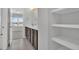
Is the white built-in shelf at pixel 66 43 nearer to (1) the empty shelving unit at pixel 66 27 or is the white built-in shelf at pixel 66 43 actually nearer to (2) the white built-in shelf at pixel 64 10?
(1) the empty shelving unit at pixel 66 27

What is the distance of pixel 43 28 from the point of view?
1.49 metres

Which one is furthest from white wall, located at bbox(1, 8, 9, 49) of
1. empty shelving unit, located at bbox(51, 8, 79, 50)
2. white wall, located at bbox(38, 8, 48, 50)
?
empty shelving unit, located at bbox(51, 8, 79, 50)

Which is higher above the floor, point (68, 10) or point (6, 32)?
point (68, 10)

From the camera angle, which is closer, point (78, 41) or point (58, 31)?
point (78, 41)

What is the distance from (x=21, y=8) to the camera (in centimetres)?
150

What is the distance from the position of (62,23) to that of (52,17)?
0.16 metres

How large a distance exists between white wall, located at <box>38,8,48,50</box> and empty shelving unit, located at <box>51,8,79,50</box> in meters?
0.10

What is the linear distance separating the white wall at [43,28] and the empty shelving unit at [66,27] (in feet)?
0.32

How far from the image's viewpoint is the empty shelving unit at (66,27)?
1.34 m

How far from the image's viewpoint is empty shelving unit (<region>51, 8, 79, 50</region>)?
134 cm

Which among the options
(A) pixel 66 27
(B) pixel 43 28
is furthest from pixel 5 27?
(A) pixel 66 27
